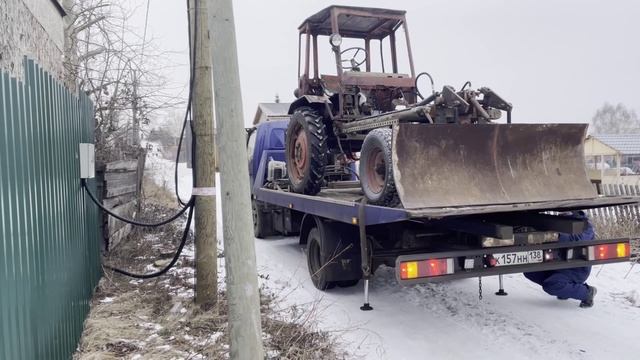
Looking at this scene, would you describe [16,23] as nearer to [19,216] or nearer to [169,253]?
[169,253]

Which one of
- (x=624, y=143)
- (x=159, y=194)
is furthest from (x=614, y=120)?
(x=159, y=194)

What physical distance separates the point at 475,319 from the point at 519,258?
993 millimetres

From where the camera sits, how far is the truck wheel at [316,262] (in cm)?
607

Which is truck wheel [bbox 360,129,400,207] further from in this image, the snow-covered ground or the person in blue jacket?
the person in blue jacket

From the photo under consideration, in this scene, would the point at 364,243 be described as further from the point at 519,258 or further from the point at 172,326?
the point at 172,326

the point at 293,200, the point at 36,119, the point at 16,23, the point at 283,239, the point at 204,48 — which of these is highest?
the point at 16,23

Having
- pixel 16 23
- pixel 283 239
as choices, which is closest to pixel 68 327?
pixel 16 23

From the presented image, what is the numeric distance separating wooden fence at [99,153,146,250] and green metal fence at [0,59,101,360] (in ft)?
4.72

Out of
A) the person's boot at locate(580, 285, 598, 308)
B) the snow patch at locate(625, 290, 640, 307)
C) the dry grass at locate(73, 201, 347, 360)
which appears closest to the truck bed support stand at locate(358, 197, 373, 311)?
the dry grass at locate(73, 201, 347, 360)

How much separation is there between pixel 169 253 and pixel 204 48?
3483 mm

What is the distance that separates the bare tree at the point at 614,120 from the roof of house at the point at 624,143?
57651 mm

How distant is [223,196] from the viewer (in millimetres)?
3086

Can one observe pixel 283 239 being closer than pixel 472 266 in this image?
No

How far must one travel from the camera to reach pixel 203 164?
496 cm
